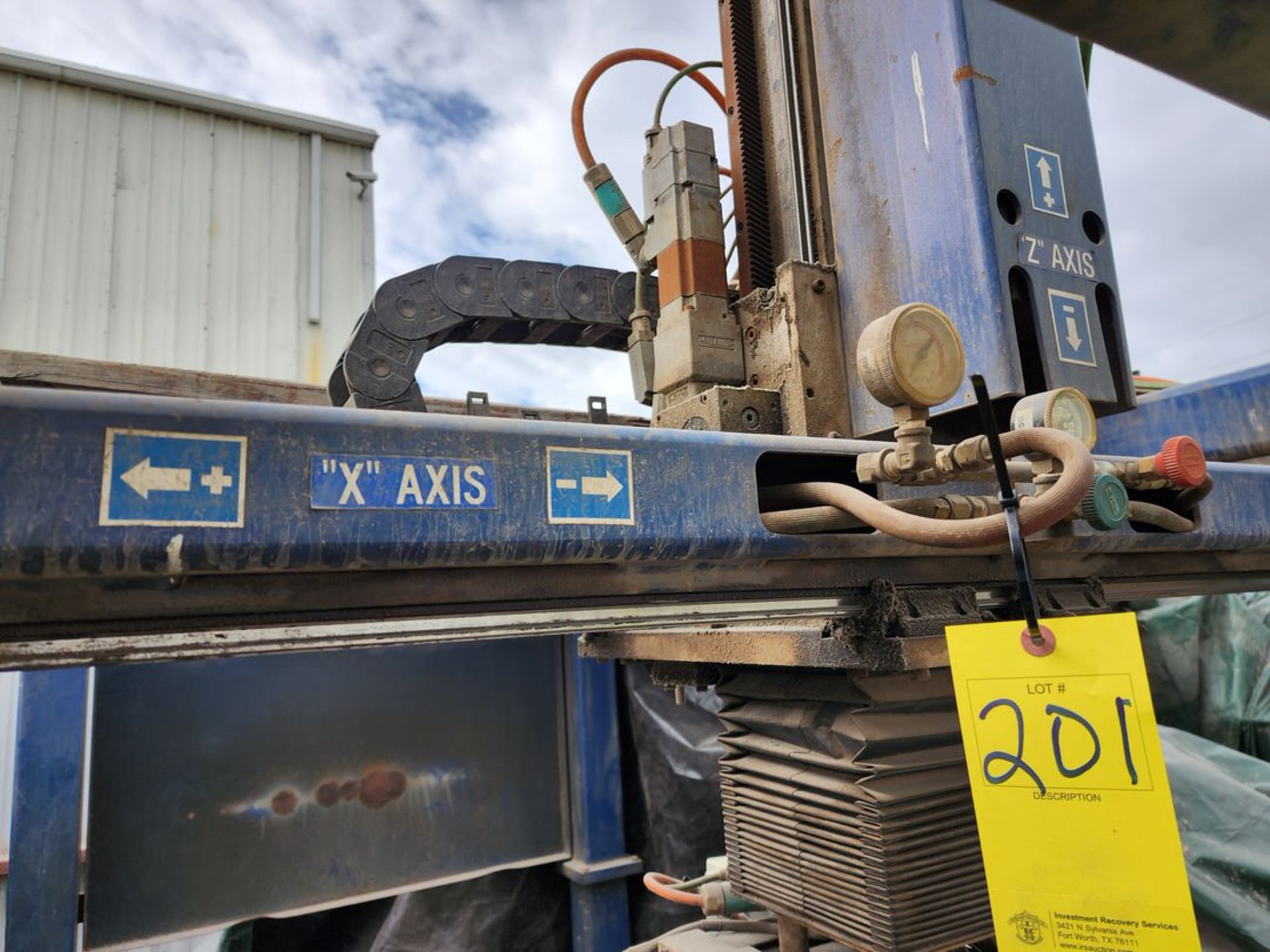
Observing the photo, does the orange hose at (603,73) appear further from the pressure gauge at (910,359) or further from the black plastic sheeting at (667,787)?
the black plastic sheeting at (667,787)

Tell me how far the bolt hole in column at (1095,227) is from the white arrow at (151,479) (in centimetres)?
144

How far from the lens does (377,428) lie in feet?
2.27

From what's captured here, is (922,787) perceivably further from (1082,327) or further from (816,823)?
(1082,327)

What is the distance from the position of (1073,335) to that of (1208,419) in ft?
1.18

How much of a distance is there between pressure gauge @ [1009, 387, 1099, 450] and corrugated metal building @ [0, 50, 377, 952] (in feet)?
16.4

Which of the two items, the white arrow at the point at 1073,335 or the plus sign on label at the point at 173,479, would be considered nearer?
the plus sign on label at the point at 173,479

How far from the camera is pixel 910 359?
807mm

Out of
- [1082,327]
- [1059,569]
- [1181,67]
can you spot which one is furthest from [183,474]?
[1082,327]

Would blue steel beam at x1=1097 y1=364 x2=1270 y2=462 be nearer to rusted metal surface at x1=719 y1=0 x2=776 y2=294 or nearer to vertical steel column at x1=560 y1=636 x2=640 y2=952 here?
Answer: rusted metal surface at x1=719 y1=0 x2=776 y2=294

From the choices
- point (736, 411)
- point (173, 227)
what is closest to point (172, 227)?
point (173, 227)

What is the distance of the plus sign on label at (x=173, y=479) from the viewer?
59 centimetres

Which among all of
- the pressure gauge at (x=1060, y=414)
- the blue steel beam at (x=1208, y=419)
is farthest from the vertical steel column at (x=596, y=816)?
the pressure gauge at (x=1060, y=414)

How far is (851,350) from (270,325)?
4672mm

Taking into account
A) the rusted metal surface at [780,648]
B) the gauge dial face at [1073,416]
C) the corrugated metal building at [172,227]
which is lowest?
the rusted metal surface at [780,648]
